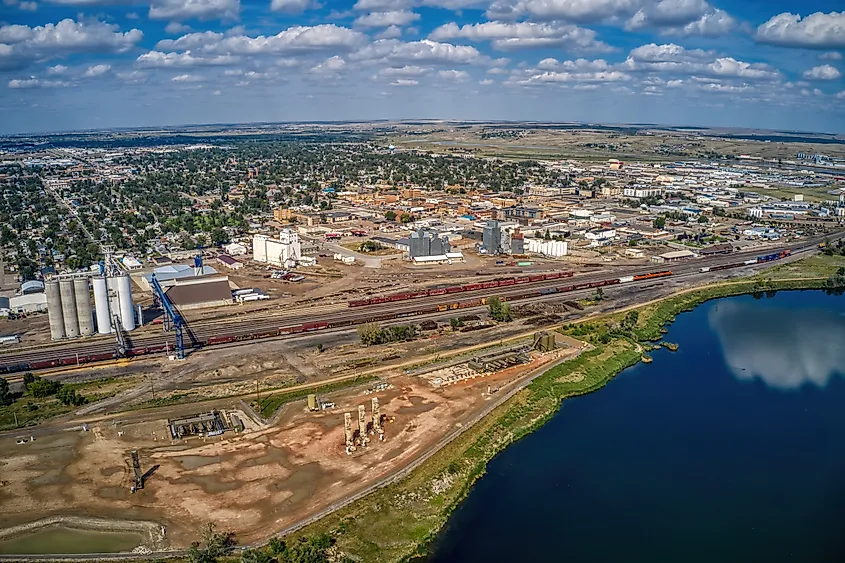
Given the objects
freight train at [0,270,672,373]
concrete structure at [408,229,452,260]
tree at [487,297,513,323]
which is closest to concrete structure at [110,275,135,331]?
freight train at [0,270,672,373]

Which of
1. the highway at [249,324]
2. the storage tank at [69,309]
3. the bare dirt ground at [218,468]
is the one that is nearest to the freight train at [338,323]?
the highway at [249,324]

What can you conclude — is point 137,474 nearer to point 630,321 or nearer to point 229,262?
point 630,321

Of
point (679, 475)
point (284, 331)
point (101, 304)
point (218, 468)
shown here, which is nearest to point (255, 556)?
point (218, 468)

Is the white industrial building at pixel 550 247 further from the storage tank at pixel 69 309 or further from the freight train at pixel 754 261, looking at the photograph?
the storage tank at pixel 69 309

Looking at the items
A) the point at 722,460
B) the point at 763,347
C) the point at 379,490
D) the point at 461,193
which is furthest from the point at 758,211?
the point at 379,490

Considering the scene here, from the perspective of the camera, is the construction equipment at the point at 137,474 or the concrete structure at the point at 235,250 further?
the concrete structure at the point at 235,250

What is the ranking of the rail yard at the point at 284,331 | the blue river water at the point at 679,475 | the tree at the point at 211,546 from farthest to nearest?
the rail yard at the point at 284,331 < the blue river water at the point at 679,475 < the tree at the point at 211,546

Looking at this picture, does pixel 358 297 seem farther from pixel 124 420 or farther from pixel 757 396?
pixel 757 396
